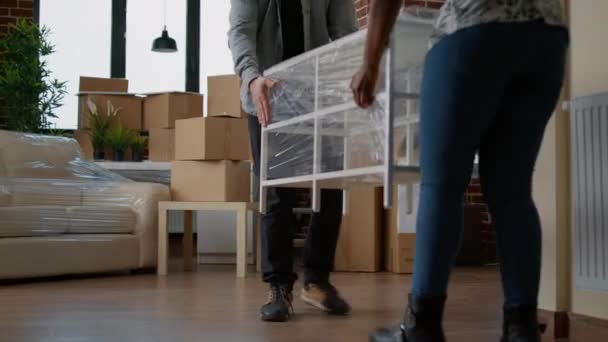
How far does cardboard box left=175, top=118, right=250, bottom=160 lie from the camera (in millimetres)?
4148

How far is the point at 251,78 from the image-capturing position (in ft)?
7.55

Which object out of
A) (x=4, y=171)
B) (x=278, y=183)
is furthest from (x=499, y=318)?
(x=4, y=171)

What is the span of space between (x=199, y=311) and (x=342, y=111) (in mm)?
951

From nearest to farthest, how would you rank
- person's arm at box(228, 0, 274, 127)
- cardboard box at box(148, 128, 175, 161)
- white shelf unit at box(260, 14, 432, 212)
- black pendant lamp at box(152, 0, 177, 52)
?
white shelf unit at box(260, 14, 432, 212) < person's arm at box(228, 0, 274, 127) < cardboard box at box(148, 128, 175, 161) < black pendant lamp at box(152, 0, 177, 52)

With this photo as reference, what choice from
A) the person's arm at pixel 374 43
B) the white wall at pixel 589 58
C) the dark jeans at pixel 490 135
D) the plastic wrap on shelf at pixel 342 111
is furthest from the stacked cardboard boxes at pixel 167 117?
the dark jeans at pixel 490 135

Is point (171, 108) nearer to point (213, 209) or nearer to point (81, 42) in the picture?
point (213, 209)

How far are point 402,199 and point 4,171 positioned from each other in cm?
204

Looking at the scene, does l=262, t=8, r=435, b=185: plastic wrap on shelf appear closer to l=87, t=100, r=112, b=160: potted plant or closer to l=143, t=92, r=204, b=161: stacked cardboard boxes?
l=143, t=92, r=204, b=161: stacked cardboard boxes

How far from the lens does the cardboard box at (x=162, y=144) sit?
16.8ft

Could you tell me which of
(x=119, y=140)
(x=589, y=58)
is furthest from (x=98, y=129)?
(x=589, y=58)

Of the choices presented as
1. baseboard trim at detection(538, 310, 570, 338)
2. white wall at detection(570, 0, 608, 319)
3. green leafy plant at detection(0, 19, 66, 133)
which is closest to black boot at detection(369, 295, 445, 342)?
baseboard trim at detection(538, 310, 570, 338)

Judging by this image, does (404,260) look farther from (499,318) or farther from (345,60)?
(345,60)

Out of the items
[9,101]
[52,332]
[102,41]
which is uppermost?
[102,41]

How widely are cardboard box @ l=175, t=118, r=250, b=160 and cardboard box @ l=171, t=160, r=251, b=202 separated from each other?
0.15 ft
